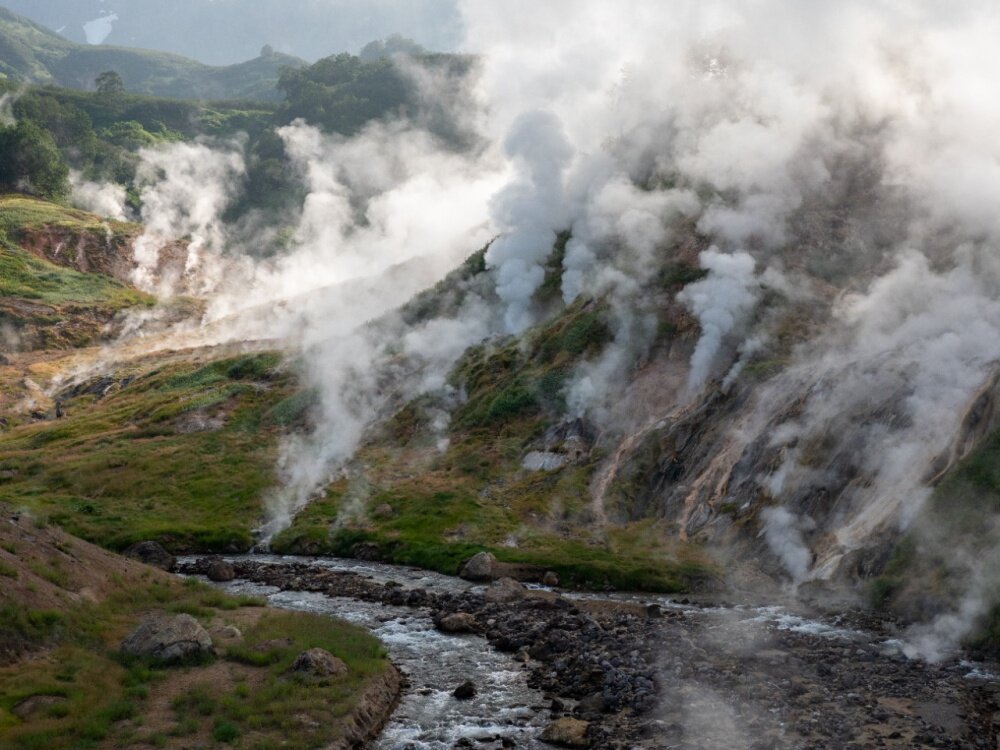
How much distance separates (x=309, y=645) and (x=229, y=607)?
965 cm

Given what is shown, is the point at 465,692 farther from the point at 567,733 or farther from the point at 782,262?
the point at 782,262

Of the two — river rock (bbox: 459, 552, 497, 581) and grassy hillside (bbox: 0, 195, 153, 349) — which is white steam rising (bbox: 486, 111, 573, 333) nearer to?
river rock (bbox: 459, 552, 497, 581)

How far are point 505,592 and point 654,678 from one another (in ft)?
58.3

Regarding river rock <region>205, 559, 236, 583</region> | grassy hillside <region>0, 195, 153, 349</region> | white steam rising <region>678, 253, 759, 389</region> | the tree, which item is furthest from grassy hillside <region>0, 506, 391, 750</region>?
the tree

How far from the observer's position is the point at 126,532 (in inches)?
2963

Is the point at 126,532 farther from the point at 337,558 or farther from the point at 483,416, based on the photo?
the point at 483,416

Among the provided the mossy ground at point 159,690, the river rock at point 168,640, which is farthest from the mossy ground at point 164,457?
the river rock at point 168,640

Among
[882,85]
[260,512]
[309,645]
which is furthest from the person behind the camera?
[882,85]

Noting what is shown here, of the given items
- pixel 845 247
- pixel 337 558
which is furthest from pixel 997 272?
pixel 337 558

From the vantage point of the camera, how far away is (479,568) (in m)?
61.3

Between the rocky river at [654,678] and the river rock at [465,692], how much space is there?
0.19m

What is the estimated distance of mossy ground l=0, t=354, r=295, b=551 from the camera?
7812 cm

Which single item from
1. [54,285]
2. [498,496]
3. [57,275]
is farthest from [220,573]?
[57,275]

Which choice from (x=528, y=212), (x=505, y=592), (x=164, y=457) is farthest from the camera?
(x=528, y=212)
